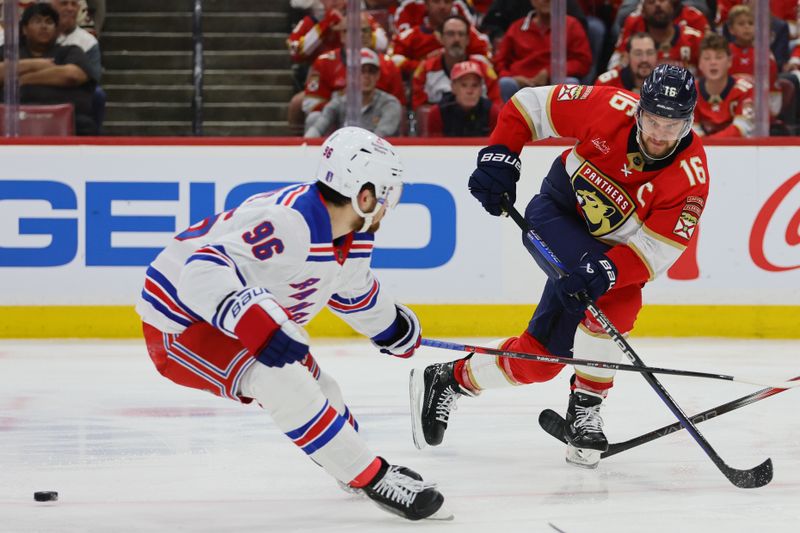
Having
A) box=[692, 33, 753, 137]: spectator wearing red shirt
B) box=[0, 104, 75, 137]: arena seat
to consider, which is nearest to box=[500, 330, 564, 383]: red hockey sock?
box=[692, 33, 753, 137]: spectator wearing red shirt

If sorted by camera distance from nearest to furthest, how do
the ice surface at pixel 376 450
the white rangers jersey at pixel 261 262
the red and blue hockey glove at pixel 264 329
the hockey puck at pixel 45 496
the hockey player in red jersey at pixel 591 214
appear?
1. the red and blue hockey glove at pixel 264 329
2. the white rangers jersey at pixel 261 262
3. the ice surface at pixel 376 450
4. the hockey puck at pixel 45 496
5. the hockey player in red jersey at pixel 591 214

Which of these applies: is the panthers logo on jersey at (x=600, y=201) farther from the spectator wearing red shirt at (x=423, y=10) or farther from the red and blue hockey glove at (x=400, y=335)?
the spectator wearing red shirt at (x=423, y=10)

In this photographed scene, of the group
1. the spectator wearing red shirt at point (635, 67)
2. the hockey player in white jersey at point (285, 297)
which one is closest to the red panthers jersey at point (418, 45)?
the spectator wearing red shirt at point (635, 67)

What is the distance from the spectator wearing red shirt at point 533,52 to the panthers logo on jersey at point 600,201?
2.73 m

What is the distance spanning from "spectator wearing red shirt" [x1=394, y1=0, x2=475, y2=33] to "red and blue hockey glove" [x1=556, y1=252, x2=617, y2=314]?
339 cm

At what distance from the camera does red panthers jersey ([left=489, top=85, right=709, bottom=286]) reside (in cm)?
354

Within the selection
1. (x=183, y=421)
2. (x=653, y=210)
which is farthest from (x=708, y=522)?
(x=183, y=421)

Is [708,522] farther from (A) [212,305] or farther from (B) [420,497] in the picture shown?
(A) [212,305]

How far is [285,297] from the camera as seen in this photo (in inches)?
118

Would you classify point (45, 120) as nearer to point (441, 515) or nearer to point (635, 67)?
point (635, 67)

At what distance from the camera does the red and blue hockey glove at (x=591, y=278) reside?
344cm

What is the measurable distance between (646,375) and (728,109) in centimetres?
323

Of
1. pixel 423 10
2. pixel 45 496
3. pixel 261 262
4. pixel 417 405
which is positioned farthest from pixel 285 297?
pixel 423 10

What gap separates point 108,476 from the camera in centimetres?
346
